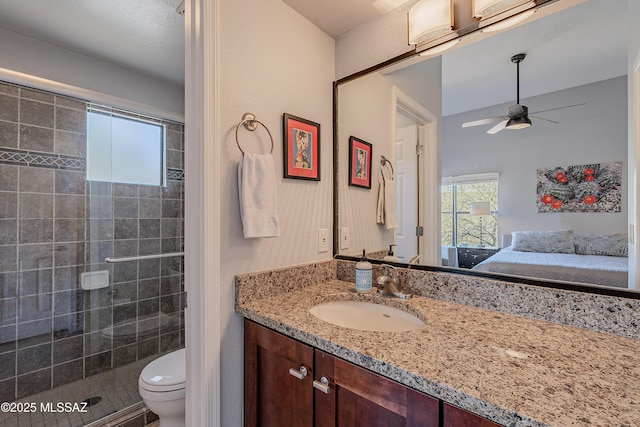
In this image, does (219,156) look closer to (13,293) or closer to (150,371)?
(150,371)

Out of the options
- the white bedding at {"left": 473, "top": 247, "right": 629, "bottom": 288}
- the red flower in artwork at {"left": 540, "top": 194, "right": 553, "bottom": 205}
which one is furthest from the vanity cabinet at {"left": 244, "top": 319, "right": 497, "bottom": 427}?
the red flower in artwork at {"left": 540, "top": 194, "right": 553, "bottom": 205}

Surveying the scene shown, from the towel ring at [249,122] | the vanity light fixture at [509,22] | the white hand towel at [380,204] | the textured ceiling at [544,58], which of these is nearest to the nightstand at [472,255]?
the white hand towel at [380,204]

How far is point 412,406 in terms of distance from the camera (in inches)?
24.8

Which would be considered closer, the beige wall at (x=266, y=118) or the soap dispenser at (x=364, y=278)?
the beige wall at (x=266, y=118)

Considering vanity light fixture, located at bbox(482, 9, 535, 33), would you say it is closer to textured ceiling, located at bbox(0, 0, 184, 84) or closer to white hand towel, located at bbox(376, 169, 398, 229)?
white hand towel, located at bbox(376, 169, 398, 229)

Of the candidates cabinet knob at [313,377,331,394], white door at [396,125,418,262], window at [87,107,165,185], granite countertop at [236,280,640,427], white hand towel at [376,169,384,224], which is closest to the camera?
granite countertop at [236,280,640,427]

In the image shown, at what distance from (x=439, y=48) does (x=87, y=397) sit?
2.83 metres

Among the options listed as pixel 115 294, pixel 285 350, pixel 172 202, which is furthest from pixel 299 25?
pixel 115 294

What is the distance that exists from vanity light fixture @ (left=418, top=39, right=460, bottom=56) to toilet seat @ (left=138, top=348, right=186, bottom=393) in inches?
74.9

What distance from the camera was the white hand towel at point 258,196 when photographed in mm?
1091

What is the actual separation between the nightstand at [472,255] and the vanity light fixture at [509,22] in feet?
2.66

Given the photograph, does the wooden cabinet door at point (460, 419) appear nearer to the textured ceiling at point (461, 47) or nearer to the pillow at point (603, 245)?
the pillow at point (603, 245)

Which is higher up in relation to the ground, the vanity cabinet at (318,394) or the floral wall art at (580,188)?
the floral wall art at (580,188)

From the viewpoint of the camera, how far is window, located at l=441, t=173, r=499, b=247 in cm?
108
